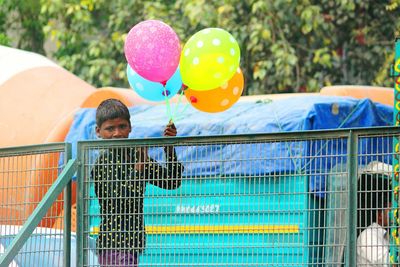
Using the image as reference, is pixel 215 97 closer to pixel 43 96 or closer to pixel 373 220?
pixel 373 220

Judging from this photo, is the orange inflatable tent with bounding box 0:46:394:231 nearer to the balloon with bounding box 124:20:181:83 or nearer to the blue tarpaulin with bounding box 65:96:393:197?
the blue tarpaulin with bounding box 65:96:393:197

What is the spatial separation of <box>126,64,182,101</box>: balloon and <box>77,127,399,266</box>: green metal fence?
0.62m

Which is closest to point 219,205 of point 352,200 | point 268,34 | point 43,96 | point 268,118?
point 352,200

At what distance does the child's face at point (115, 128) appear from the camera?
6.75 metres

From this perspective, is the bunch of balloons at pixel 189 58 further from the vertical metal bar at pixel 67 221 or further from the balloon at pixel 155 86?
the vertical metal bar at pixel 67 221

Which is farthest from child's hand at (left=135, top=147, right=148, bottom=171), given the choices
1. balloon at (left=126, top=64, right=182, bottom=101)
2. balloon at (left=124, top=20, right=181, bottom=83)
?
balloon at (left=126, top=64, right=182, bottom=101)

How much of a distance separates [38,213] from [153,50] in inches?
45.7

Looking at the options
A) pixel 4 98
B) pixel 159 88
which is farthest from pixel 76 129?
pixel 159 88

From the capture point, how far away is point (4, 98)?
11.3 metres

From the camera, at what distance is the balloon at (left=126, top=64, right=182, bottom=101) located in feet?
22.8

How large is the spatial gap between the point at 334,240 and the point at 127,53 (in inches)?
67.1

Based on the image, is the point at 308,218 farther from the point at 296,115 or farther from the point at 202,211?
the point at 296,115

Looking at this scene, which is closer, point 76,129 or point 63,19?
point 76,129

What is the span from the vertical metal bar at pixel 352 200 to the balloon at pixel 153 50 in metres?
1.25
